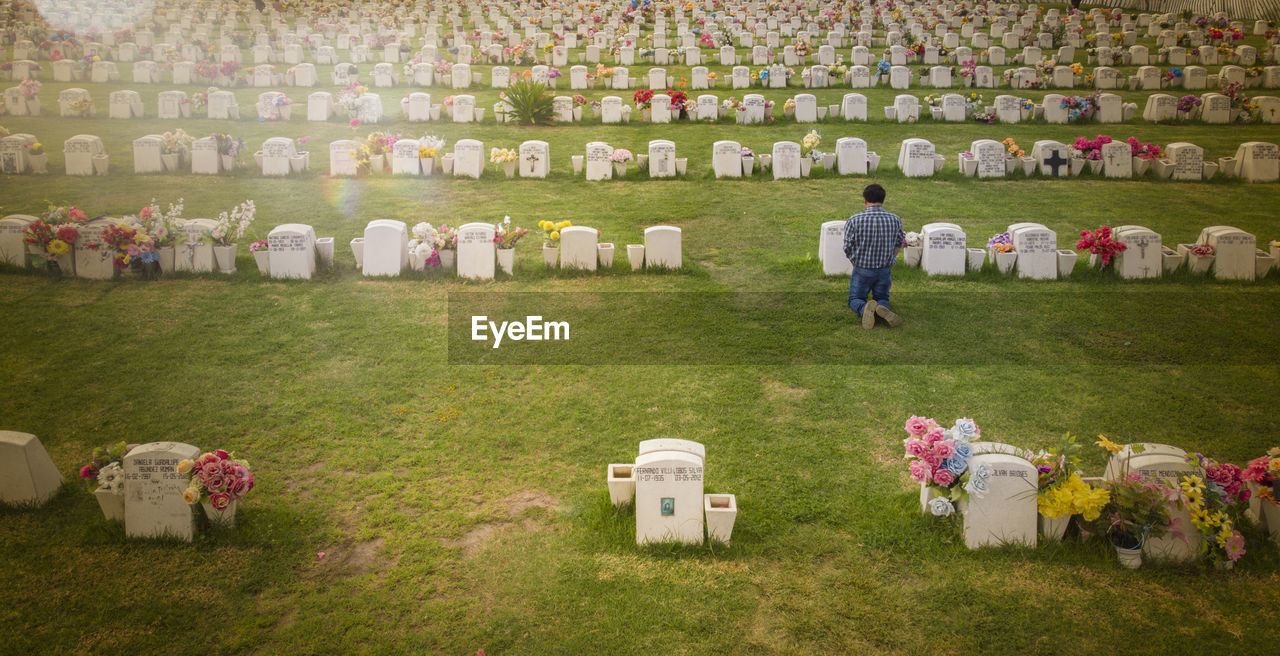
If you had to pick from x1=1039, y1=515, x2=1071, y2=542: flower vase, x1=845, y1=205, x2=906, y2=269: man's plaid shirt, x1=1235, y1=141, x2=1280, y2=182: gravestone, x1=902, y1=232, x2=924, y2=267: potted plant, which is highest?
x1=1235, y1=141, x2=1280, y2=182: gravestone

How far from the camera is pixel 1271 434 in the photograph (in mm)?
8664

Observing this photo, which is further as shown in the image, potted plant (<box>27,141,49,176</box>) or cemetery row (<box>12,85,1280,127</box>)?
cemetery row (<box>12,85,1280,127</box>)

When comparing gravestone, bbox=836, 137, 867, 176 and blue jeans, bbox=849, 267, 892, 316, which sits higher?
gravestone, bbox=836, 137, 867, 176

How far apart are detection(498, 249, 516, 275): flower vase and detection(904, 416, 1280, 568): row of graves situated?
718cm

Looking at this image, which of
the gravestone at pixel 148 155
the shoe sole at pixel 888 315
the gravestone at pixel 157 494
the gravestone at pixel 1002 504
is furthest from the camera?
the gravestone at pixel 148 155

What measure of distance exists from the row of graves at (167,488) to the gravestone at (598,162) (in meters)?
11.8

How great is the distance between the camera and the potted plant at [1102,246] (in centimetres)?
1255

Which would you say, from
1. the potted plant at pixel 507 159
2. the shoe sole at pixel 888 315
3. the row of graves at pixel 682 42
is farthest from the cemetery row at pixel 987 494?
the row of graves at pixel 682 42

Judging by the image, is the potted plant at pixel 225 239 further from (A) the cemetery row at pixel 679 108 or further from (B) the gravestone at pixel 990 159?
(B) the gravestone at pixel 990 159

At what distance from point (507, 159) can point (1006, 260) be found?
9.95 metres

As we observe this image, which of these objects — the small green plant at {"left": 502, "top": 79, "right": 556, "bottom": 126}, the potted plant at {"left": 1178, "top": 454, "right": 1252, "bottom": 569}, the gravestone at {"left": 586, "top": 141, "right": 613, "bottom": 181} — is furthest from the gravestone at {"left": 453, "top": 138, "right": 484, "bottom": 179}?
the potted plant at {"left": 1178, "top": 454, "right": 1252, "bottom": 569}

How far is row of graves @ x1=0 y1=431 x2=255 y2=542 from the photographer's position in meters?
6.92

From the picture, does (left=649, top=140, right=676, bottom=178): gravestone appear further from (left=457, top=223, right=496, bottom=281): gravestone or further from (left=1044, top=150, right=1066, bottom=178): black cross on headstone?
(left=1044, top=150, right=1066, bottom=178): black cross on headstone

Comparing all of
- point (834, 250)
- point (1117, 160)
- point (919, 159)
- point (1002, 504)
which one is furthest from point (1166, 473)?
point (1117, 160)
